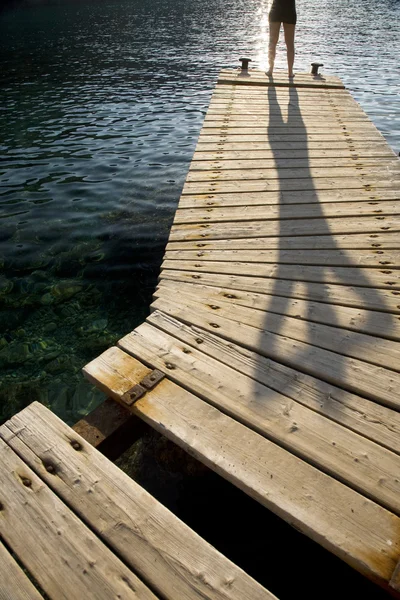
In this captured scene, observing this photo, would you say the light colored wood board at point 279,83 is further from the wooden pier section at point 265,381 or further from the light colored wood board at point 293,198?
the light colored wood board at point 293,198

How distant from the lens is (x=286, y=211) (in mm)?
5188

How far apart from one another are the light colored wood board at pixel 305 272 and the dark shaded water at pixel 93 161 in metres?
1.51

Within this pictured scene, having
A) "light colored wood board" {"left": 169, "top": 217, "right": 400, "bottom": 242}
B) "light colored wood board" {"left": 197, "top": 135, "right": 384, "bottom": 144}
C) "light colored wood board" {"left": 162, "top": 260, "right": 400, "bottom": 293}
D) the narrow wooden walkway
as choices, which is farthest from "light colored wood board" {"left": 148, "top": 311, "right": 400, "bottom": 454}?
"light colored wood board" {"left": 197, "top": 135, "right": 384, "bottom": 144}

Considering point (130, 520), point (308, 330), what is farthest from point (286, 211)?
point (130, 520)

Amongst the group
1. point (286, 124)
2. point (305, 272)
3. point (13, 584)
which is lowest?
point (13, 584)

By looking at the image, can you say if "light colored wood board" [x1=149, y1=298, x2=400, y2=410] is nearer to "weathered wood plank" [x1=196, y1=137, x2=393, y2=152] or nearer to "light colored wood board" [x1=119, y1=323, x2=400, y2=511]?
"light colored wood board" [x1=119, y1=323, x2=400, y2=511]

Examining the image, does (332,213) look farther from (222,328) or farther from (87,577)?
(87,577)

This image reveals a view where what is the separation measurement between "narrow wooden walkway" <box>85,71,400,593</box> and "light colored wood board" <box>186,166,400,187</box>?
3 cm

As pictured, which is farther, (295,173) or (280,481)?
(295,173)

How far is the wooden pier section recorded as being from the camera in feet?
7.07

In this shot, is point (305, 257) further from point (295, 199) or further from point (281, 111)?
point (281, 111)

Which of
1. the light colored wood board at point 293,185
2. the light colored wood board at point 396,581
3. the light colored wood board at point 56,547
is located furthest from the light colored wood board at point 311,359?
the light colored wood board at point 293,185

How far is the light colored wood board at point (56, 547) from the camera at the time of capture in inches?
77.7

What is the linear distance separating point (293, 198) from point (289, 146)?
2.03m
